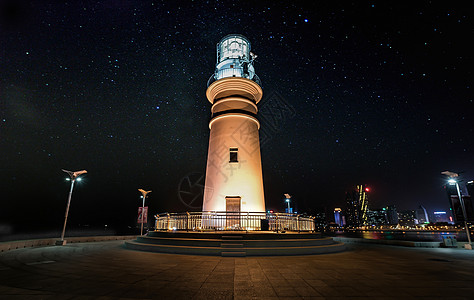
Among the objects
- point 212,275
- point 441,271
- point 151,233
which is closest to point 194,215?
point 151,233

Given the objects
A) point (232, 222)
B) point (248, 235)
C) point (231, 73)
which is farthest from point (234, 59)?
point (248, 235)

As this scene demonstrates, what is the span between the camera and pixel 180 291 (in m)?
5.05

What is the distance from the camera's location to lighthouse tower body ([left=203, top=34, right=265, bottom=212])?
17312 millimetres

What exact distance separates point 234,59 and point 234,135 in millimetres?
6968

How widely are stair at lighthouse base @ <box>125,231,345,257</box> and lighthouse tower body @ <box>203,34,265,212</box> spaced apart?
4.62 metres

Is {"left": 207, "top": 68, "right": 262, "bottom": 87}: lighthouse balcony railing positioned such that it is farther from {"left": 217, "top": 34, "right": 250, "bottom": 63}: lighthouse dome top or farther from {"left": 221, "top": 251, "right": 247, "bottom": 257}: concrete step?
{"left": 221, "top": 251, "right": 247, "bottom": 257}: concrete step

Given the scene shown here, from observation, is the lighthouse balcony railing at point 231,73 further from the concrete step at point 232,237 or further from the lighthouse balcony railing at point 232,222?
the concrete step at point 232,237

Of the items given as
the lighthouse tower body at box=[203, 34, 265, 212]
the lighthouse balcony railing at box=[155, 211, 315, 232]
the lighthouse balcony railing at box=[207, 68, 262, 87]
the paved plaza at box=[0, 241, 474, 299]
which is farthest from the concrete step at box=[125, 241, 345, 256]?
the lighthouse balcony railing at box=[207, 68, 262, 87]

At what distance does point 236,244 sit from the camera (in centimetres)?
1117

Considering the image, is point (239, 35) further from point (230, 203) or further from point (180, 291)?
point (180, 291)

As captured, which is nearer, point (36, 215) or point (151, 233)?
point (151, 233)

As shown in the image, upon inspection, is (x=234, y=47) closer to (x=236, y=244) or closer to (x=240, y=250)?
(x=236, y=244)

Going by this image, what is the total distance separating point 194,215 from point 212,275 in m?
8.41

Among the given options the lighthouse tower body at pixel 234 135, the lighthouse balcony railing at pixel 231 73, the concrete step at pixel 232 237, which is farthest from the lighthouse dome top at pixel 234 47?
the concrete step at pixel 232 237
